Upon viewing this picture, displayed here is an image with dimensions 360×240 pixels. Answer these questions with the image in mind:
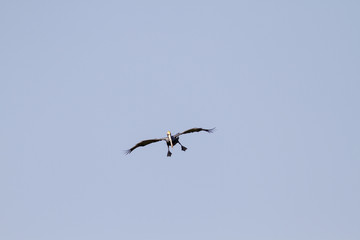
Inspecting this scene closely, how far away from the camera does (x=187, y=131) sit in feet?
231

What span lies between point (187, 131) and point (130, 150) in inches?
283

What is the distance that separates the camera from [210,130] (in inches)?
2739

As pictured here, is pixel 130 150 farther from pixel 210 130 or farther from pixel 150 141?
pixel 210 130

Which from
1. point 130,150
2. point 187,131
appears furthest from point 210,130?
point 130,150

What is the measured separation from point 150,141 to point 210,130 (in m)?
6.76

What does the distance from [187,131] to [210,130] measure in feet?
8.15

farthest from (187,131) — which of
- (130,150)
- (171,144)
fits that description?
(130,150)

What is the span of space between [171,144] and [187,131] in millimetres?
2287

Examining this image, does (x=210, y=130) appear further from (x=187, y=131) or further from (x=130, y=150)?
(x=130, y=150)

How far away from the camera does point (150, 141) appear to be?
7200cm

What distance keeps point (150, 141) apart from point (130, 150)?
293cm

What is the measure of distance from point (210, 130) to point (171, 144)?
4199 mm

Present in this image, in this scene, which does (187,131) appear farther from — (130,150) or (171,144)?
(130,150)

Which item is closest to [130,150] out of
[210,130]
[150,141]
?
[150,141]
